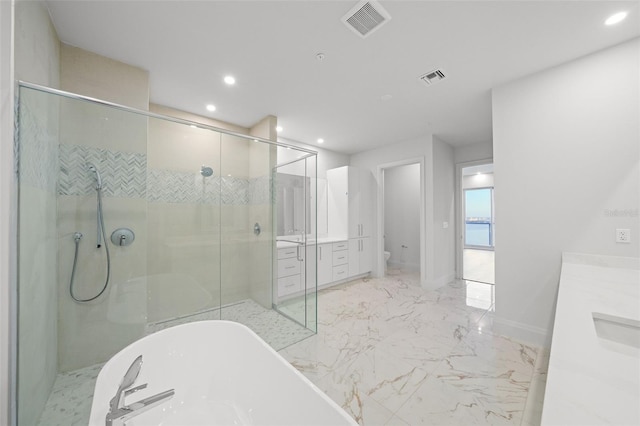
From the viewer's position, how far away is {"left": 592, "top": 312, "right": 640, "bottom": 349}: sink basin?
40.5 inches

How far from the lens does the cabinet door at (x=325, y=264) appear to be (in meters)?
3.86

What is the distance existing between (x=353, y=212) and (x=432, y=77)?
2532 millimetres

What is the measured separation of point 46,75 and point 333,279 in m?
3.84

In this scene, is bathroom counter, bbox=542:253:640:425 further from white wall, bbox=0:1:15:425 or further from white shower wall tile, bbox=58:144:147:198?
white shower wall tile, bbox=58:144:147:198

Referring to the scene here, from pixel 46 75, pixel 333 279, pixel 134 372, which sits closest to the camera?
pixel 134 372

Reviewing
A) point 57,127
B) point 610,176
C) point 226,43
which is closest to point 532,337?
point 610,176

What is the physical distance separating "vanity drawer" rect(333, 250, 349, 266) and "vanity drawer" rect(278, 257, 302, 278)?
42.5 inches

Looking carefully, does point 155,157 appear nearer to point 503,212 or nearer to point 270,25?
point 270,25

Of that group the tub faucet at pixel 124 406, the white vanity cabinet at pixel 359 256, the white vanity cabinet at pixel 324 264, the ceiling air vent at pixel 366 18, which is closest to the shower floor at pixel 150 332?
the tub faucet at pixel 124 406

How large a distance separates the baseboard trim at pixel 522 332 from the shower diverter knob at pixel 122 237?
3.60 meters

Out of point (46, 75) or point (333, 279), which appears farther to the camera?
point (333, 279)

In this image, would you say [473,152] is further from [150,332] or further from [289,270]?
[150,332]

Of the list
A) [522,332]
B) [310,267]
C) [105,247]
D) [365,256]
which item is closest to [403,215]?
[365,256]

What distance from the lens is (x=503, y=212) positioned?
8.04 ft
